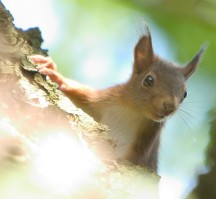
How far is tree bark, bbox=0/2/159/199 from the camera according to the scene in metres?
1.37

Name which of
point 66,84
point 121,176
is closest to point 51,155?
point 121,176

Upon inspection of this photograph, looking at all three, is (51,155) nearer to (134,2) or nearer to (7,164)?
(7,164)

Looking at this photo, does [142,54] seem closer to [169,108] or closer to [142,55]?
[142,55]

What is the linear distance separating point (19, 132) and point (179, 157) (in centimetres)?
168

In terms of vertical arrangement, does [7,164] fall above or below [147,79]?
below

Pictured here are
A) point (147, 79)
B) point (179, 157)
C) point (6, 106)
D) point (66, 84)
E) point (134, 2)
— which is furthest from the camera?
point (147, 79)

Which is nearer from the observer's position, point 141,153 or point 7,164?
point 7,164

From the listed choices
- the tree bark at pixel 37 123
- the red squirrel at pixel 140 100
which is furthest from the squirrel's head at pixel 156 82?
the tree bark at pixel 37 123

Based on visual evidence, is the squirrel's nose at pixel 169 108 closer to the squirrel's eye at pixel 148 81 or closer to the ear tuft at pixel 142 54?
the squirrel's eye at pixel 148 81

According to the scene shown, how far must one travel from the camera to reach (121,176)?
175 cm

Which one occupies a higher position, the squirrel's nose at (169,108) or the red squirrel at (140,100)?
the red squirrel at (140,100)

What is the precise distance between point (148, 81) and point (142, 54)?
33 cm

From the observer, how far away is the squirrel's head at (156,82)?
4.09 meters

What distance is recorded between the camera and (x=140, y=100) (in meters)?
4.44
